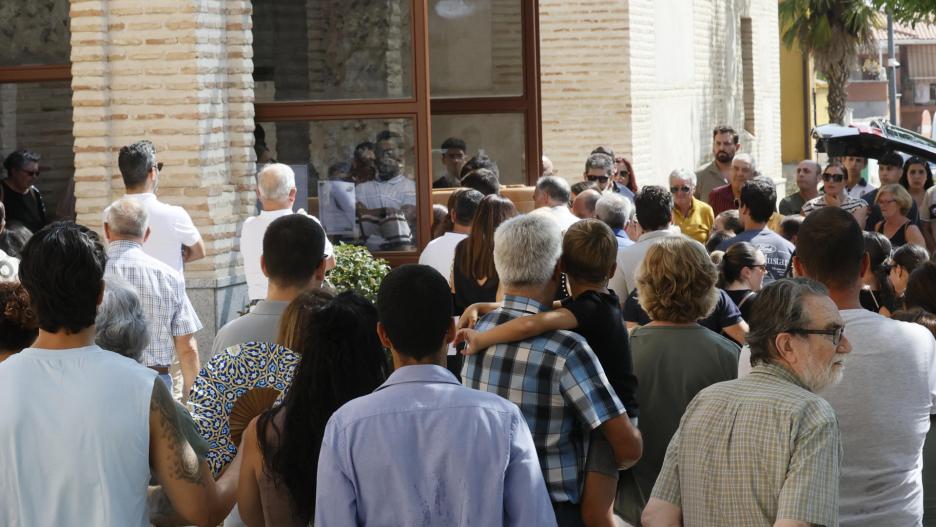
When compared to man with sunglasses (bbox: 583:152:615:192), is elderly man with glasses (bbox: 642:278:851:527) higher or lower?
lower

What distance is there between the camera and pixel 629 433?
4168 millimetres

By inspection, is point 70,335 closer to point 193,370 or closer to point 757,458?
point 757,458

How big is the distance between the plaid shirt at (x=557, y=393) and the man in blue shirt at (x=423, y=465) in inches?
35.7

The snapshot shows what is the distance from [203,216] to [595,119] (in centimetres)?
766

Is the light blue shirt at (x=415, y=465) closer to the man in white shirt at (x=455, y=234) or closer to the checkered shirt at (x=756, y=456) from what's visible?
the checkered shirt at (x=756, y=456)

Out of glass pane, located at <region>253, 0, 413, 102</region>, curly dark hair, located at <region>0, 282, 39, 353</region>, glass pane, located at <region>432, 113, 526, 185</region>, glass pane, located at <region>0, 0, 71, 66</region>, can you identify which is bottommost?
curly dark hair, located at <region>0, 282, 39, 353</region>

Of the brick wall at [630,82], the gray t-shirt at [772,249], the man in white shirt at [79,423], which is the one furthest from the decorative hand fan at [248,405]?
the brick wall at [630,82]

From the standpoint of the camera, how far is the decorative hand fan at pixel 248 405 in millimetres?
3885

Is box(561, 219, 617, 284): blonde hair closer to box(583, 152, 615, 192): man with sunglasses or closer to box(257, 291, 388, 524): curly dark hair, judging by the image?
box(257, 291, 388, 524): curly dark hair

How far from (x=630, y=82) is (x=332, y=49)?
6.60 metres

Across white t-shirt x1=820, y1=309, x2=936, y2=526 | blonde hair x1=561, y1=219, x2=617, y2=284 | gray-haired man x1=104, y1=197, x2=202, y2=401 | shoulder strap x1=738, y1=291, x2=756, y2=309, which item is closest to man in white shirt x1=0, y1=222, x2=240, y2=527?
blonde hair x1=561, y1=219, x2=617, y2=284

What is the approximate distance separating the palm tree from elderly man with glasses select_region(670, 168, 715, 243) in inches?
835

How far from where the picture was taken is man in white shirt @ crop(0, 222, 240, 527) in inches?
132

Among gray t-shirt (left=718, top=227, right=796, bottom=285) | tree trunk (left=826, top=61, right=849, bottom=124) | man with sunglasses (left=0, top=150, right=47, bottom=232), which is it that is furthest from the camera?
tree trunk (left=826, top=61, right=849, bottom=124)
